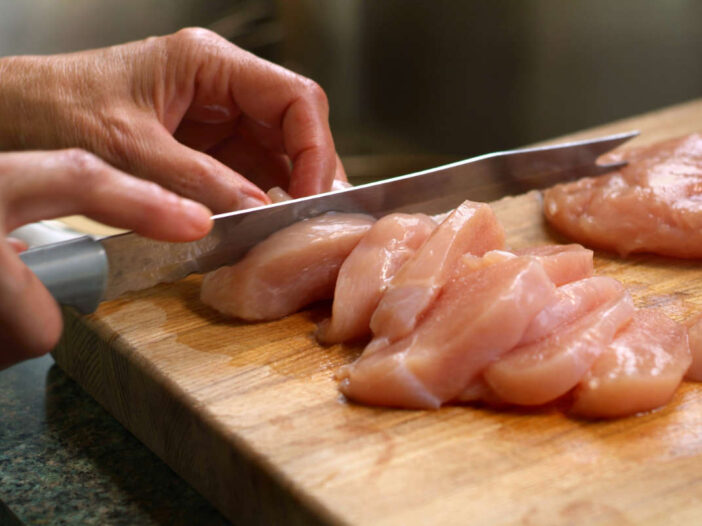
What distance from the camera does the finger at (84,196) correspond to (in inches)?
49.4

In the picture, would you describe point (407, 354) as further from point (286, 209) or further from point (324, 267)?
point (286, 209)

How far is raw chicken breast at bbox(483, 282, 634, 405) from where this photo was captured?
1405 mm

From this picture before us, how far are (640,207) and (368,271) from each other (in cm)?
87

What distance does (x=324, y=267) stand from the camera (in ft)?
5.96

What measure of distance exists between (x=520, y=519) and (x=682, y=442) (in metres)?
0.38

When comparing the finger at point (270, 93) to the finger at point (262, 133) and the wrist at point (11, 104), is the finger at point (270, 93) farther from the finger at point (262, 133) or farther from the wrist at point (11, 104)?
the wrist at point (11, 104)

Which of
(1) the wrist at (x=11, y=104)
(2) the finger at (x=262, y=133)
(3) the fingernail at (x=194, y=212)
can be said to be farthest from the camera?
(2) the finger at (x=262, y=133)

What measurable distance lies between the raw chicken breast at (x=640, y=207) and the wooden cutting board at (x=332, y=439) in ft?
0.77

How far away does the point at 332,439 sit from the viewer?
4.47 feet

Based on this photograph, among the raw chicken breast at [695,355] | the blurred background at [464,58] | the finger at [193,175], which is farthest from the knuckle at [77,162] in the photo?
the blurred background at [464,58]

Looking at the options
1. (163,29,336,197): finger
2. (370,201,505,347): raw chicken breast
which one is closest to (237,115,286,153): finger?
(163,29,336,197): finger

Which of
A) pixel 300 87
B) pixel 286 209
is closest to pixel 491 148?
pixel 300 87

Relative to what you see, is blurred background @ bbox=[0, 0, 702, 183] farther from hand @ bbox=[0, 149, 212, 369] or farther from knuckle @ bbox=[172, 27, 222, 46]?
hand @ bbox=[0, 149, 212, 369]

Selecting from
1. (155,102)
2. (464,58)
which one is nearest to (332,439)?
(155,102)
